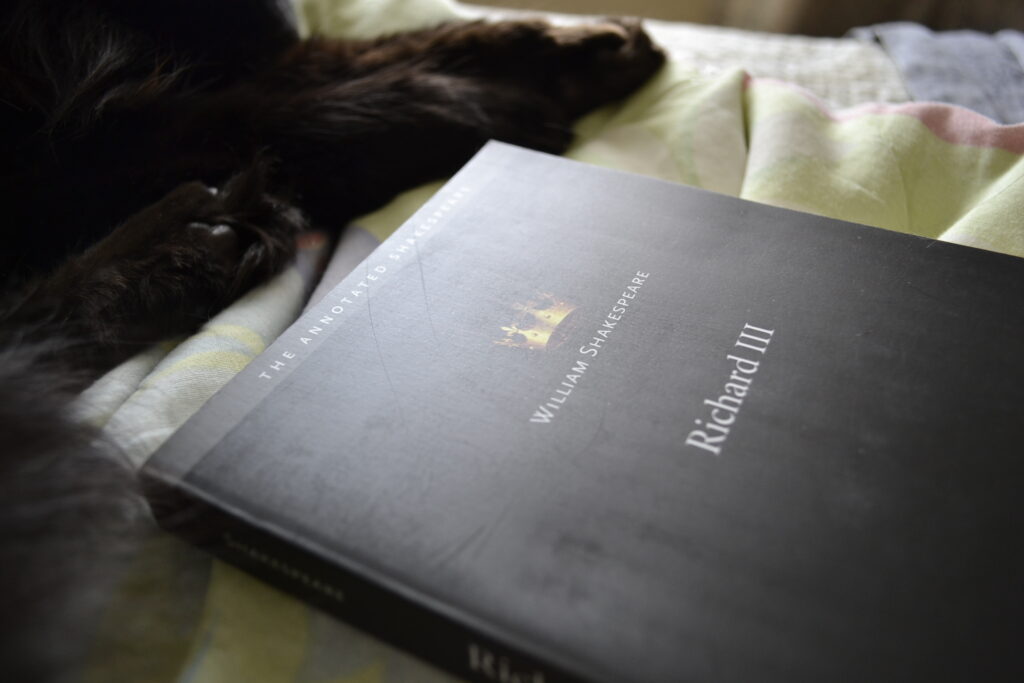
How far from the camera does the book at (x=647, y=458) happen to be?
356 millimetres

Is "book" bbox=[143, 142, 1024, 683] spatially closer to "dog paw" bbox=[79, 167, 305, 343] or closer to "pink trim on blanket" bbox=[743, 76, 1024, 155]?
"dog paw" bbox=[79, 167, 305, 343]

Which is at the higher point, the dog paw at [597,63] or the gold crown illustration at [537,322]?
the dog paw at [597,63]

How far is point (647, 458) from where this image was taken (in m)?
0.42

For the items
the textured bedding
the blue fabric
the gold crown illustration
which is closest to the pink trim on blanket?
the textured bedding

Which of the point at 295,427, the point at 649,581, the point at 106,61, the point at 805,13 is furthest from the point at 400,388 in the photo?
the point at 805,13

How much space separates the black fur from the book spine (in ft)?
0.11

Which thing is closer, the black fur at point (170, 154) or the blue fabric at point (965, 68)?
the black fur at point (170, 154)

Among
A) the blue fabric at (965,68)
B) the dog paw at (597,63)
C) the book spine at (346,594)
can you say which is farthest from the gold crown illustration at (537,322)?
the blue fabric at (965,68)

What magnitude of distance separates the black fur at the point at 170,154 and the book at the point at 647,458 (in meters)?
0.07

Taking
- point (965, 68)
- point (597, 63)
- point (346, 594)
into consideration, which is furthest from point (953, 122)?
point (346, 594)

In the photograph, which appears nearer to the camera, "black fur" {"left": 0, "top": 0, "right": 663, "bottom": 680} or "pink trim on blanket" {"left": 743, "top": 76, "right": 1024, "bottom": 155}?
"black fur" {"left": 0, "top": 0, "right": 663, "bottom": 680}

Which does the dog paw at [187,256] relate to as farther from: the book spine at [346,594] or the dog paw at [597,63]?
the dog paw at [597,63]

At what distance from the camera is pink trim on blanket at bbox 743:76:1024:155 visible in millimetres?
704

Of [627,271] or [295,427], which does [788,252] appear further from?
[295,427]
